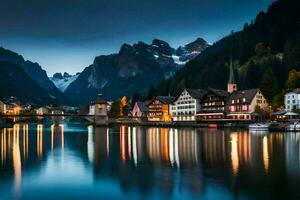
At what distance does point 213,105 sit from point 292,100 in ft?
88.4

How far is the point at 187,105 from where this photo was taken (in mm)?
132125

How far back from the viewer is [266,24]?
174500mm

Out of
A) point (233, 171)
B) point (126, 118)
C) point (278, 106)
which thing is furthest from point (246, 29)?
point (233, 171)

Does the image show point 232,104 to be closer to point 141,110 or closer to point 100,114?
point 141,110

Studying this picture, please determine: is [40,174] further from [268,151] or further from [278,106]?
[278,106]

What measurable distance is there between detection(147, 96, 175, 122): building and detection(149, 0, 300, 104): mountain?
62.7ft

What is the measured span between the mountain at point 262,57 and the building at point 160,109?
19124 mm

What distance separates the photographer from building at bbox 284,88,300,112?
97.4 meters

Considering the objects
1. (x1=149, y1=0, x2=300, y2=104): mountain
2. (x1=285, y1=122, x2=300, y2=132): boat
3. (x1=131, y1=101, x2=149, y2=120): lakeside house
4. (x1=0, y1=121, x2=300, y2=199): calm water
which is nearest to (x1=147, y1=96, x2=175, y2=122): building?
(x1=131, y1=101, x2=149, y2=120): lakeside house

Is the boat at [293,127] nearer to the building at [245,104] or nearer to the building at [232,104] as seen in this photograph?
the building at [232,104]

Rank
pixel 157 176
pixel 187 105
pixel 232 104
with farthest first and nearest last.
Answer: pixel 187 105, pixel 232 104, pixel 157 176

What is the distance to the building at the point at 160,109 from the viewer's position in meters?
144

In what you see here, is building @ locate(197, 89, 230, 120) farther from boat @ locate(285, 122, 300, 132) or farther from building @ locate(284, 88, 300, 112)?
boat @ locate(285, 122, 300, 132)

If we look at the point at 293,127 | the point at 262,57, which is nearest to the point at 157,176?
the point at 293,127
